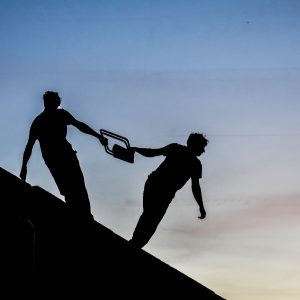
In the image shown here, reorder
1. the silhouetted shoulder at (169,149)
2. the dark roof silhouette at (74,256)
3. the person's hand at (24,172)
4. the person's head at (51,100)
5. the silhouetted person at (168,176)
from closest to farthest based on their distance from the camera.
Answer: the dark roof silhouette at (74,256) → the person's hand at (24,172) → the person's head at (51,100) → the silhouetted person at (168,176) → the silhouetted shoulder at (169,149)

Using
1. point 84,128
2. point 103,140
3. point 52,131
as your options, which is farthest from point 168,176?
point 52,131

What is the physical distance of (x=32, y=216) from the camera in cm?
409

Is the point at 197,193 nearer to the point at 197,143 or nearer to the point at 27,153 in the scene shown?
the point at 197,143

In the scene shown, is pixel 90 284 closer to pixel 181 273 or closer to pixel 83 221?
pixel 83 221

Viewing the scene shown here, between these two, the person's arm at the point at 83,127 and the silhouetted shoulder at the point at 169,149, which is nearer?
the person's arm at the point at 83,127

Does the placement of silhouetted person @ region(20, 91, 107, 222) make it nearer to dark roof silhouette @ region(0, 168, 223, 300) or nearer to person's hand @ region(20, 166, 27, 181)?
person's hand @ region(20, 166, 27, 181)

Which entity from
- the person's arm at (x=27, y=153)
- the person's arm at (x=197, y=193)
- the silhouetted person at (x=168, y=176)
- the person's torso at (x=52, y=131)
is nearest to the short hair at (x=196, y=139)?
the silhouetted person at (x=168, y=176)

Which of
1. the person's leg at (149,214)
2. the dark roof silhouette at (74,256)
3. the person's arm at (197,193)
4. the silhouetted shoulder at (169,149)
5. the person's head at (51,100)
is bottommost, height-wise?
the dark roof silhouette at (74,256)

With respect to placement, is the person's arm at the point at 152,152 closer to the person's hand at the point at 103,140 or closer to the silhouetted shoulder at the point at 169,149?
the silhouetted shoulder at the point at 169,149

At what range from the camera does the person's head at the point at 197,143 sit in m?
6.20

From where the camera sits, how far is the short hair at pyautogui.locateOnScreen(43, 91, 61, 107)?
6023mm

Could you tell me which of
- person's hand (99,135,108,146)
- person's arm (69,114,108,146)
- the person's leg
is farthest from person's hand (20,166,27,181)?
the person's leg

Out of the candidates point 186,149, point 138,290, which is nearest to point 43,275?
point 138,290

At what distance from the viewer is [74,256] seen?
13.6ft
